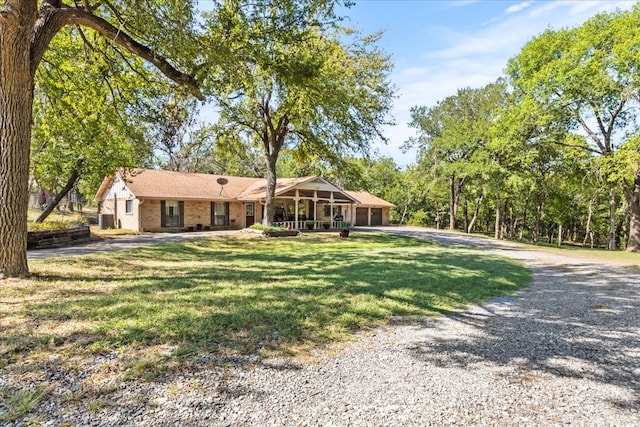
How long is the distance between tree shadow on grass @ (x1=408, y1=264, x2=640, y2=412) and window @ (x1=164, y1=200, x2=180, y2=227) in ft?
66.9

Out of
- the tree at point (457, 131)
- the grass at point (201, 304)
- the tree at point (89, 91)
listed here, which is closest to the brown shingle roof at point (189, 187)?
the tree at point (89, 91)

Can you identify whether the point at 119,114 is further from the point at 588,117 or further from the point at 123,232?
the point at 588,117

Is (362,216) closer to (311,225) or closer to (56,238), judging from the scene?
(311,225)

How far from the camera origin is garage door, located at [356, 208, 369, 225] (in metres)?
34.7

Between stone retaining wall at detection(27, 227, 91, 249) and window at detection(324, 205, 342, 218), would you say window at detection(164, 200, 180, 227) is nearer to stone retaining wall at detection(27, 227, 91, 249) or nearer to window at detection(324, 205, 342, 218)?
stone retaining wall at detection(27, 227, 91, 249)

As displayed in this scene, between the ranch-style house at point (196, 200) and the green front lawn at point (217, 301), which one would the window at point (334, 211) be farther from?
the green front lawn at point (217, 301)

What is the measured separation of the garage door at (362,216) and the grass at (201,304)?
979 inches

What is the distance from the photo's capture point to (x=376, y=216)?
36.5 meters

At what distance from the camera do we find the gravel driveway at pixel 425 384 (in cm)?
246

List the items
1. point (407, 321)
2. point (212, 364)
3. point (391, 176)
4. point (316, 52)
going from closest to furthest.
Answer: point (212, 364), point (407, 321), point (316, 52), point (391, 176)

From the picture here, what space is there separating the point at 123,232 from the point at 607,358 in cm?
A: 2085

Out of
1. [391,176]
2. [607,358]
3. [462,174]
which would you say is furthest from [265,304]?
[391,176]

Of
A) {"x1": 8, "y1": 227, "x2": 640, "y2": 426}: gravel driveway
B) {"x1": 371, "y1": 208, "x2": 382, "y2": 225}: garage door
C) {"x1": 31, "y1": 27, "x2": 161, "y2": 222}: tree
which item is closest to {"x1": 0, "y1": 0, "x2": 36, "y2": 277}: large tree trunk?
{"x1": 31, "y1": 27, "x2": 161, "y2": 222}: tree

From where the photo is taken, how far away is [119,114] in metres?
10.5
